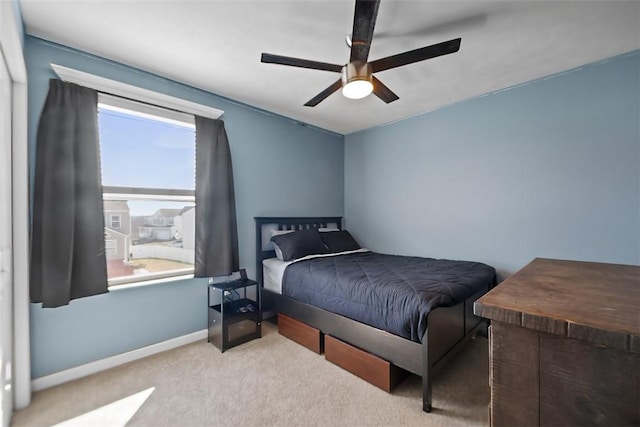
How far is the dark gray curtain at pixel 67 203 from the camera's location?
77.8 inches

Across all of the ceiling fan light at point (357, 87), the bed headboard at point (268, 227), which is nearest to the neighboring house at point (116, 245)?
the bed headboard at point (268, 227)

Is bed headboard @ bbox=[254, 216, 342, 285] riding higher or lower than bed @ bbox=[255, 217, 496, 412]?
higher

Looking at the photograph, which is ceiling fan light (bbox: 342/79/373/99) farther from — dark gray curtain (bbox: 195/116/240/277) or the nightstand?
the nightstand

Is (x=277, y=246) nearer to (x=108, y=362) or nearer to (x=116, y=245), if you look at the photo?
(x=116, y=245)

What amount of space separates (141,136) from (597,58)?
414 centimetres

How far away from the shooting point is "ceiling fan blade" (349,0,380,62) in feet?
4.54

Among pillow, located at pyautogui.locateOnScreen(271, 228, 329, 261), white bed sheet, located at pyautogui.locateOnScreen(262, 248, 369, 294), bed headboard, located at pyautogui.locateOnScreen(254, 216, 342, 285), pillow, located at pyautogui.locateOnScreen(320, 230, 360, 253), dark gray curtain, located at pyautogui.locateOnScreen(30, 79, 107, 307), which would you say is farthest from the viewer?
pillow, located at pyautogui.locateOnScreen(320, 230, 360, 253)

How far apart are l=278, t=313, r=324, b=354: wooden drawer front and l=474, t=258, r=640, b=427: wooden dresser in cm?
203

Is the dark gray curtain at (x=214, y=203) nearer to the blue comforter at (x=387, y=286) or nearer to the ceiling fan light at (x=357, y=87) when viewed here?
the blue comforter at (x=387, y=286)

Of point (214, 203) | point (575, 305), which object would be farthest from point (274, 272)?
point (575, 305)

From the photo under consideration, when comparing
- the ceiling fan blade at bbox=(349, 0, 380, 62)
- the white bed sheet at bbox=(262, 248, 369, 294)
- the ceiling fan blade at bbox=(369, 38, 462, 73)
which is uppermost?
the ceiling fan blade at bbox=(349, 0, 380, 62)

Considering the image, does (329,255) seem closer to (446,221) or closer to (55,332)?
(446,221)

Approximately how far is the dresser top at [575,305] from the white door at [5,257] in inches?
94.2

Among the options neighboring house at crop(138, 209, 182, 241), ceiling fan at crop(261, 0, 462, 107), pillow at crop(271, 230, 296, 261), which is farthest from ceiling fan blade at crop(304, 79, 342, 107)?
neighboring house at crop(138, 209, 182, 241)
